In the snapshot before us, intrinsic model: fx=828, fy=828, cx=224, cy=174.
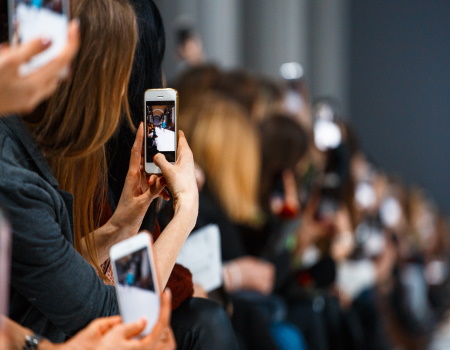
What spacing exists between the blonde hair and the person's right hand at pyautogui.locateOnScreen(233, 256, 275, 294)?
0.18 meters

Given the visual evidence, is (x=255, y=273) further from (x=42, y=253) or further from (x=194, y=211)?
(x=42, y=253)

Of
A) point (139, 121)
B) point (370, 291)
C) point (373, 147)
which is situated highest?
point (139, 121)

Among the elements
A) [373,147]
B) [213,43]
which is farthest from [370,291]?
[373,147]

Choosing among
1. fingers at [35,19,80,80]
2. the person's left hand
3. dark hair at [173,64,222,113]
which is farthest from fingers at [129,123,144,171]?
dark hair at [173,64,222,113]

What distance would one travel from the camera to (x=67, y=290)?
1.06m

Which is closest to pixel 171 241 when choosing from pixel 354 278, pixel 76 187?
pixel 76 187

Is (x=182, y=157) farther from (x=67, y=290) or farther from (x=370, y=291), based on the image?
(x=370, y=291)

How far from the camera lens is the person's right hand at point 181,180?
1188 mm

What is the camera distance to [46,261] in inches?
40.7

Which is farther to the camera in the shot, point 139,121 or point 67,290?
point 139,121

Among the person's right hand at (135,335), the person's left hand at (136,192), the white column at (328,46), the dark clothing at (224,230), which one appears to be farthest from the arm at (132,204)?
the white column at (328,46)

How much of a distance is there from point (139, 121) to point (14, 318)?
1.11ft

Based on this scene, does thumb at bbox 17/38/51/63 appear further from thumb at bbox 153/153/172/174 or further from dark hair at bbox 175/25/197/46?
dark hair at bbox 175/25/197/46

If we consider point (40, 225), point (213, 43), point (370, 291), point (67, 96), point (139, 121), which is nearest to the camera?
point (40, 225)
